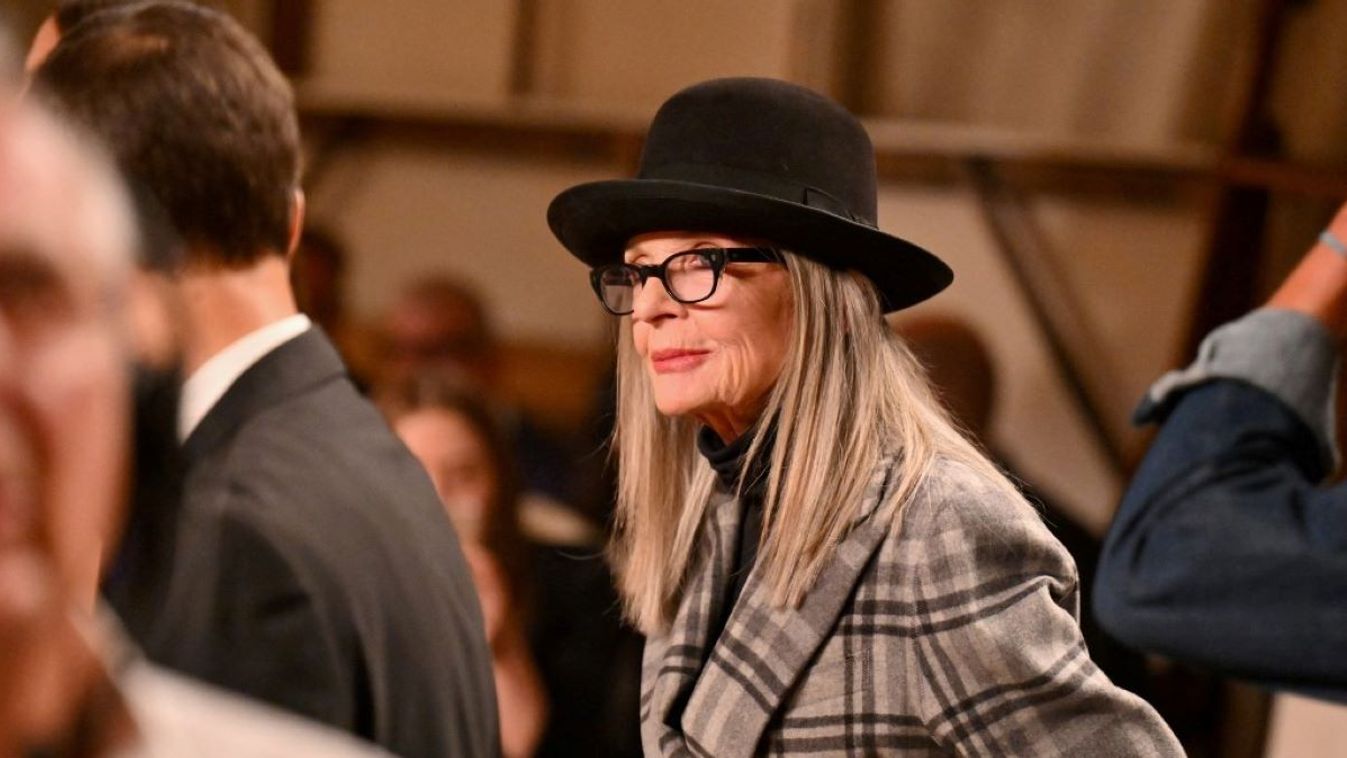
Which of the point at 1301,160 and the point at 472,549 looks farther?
the point at 1301,160

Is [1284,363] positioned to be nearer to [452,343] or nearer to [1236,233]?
[1236,233]

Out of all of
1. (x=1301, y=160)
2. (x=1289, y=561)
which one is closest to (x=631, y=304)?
(x=1289, y=561)

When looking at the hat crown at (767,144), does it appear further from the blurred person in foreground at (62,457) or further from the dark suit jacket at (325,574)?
the blurred person in foreground at (62,457)

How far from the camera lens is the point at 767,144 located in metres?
1.76

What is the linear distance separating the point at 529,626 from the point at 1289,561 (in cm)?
246

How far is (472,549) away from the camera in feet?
10.4

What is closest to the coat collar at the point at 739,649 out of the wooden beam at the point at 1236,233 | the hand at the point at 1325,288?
the hand at the point at 1325,288

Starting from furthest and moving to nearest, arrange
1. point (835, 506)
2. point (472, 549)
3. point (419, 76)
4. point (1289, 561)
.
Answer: point (419, 76), point (472, 549), point (835, 506), point (1289, 561)

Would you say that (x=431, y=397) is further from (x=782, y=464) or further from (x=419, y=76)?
(x=419, y=76)

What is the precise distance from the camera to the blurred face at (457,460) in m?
3.16

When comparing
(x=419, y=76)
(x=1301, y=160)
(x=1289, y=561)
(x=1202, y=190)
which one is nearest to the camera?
(x=1289, y=561)

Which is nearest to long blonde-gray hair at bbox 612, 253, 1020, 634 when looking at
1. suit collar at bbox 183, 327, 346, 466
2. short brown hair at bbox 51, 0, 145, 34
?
suit collar at bbox 183, 327, 346, 466

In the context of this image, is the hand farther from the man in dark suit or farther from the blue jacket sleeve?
the man in dark suit

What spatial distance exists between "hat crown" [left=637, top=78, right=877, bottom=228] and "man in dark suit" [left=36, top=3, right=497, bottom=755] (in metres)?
0.44
